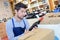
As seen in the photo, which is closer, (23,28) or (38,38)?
(38,38)

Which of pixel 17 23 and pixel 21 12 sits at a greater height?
pixel 21 12

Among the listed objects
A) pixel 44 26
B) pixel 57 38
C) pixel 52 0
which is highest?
pixel 52 0

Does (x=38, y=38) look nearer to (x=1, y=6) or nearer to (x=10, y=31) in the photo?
(x=10, y=31)

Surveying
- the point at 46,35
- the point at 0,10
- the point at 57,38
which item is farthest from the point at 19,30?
the point at 0,10

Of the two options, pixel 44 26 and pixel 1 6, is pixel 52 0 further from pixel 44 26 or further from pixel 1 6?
pixel 44 26

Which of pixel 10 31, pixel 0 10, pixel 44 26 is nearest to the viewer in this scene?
pixel 44 26

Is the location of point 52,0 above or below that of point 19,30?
above

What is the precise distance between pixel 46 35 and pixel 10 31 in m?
0.82

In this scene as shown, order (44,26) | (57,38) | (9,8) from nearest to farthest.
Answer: (57,38), (44,26), (9,8)

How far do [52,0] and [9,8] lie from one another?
4.71 feet

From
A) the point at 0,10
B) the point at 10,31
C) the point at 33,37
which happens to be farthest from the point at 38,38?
the point at 0,10

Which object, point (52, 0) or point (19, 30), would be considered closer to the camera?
point (19, 30)

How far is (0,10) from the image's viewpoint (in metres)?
4.79

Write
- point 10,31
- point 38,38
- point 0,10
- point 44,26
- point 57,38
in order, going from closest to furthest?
point 38,38
point 57,38
point 44,26
point 10,31
point 0,10
